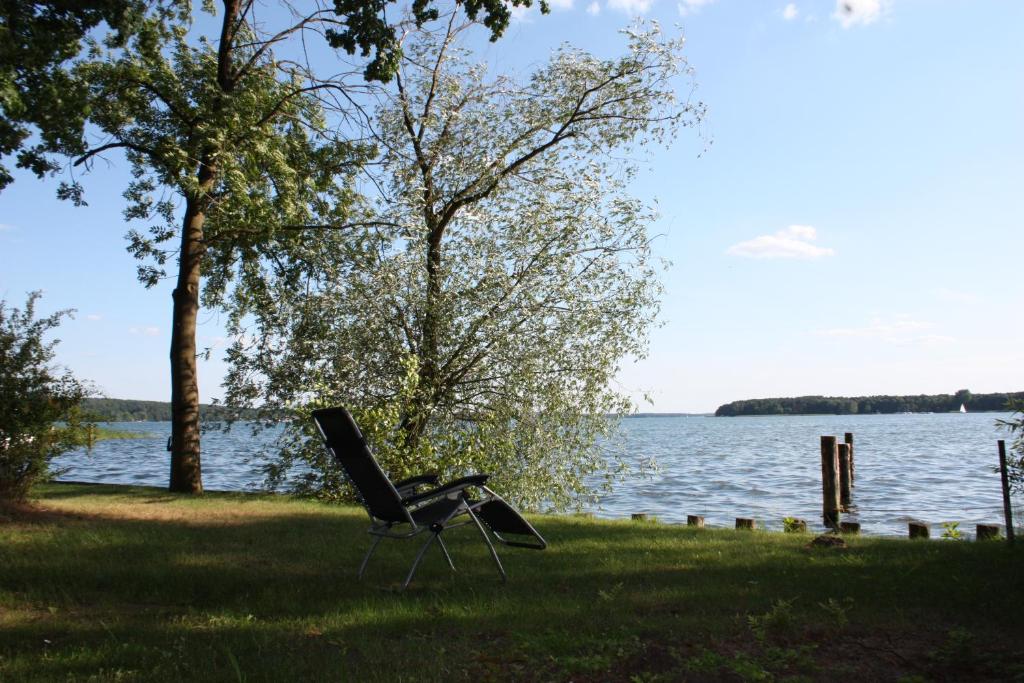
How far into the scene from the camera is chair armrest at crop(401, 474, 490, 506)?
17.4 feet

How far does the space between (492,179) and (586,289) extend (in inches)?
100

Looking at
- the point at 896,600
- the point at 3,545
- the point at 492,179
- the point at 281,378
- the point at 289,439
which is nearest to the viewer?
the point at 896,600

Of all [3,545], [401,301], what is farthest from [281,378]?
[3,545]

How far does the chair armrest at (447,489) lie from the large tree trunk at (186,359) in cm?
777

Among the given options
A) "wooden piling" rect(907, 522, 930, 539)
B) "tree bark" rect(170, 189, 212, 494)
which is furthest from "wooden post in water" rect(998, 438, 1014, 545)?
"tree bark" rect(170, 189, 212, 494)

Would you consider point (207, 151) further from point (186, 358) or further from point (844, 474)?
point (844, 474)

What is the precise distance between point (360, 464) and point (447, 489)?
2.04 ft

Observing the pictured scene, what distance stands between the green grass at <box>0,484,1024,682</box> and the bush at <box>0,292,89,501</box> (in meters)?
1.02

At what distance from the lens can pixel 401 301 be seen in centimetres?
1291

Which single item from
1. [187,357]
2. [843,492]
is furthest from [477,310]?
[843,492]

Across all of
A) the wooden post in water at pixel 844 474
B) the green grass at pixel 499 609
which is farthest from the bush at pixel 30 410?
the wooden post in water at pixel 844 474

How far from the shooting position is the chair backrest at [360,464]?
528 cm

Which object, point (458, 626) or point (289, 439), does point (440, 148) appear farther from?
point (458, 626)

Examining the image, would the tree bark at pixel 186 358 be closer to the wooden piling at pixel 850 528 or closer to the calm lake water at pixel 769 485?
the calm lake water at pixel 769 485
